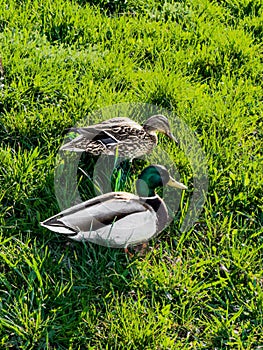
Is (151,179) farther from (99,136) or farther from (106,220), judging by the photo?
(99,136)

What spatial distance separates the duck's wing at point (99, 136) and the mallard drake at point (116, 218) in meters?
0.36

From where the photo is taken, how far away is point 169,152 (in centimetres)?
337

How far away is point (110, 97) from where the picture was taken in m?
3.63

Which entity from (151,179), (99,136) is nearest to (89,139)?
(99,136)

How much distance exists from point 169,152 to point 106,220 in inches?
34.0

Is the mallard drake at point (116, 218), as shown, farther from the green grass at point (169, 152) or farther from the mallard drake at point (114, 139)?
the mallard drake at point (114, 139)

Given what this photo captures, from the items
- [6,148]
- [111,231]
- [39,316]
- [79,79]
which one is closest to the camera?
[39,316]

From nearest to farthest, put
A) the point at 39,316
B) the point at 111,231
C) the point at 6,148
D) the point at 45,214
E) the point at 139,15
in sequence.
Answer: the point at 39,316 < the point at 111,231 < the point at 45,214 < the point at 6,148 < the point at 139,15

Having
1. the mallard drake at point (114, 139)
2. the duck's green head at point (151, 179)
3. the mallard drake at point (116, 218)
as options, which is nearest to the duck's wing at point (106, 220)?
the mallard drake at point (116, 218)

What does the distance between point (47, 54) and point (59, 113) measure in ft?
1.93

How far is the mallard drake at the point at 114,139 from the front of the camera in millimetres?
3117

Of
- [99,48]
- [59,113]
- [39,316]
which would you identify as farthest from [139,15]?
[39,316]

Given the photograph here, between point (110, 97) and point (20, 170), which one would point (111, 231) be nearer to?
point (20, 170)

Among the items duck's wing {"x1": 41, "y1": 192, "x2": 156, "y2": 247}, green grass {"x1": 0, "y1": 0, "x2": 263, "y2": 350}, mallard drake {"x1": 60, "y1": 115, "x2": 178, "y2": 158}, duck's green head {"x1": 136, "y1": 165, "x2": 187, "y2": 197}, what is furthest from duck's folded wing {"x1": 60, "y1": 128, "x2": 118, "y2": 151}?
duck's wing {"x1": 41, "y1": 192, "x2": 156, "y2": 247}
